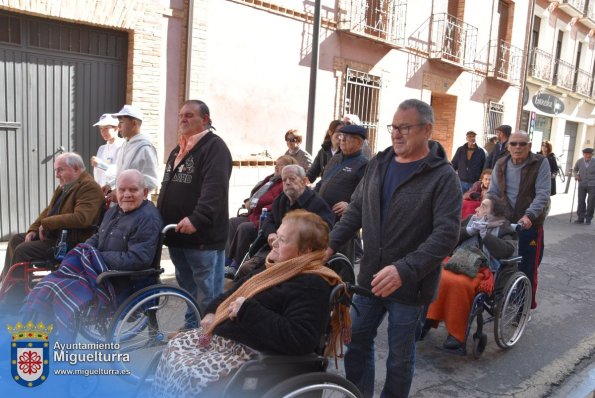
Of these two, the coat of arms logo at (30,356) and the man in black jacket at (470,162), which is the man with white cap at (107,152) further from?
the man in black jacket at (470,162)

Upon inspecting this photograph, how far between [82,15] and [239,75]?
2.60m

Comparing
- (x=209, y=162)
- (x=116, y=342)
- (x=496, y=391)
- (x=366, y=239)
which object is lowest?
(x=496, y=391)

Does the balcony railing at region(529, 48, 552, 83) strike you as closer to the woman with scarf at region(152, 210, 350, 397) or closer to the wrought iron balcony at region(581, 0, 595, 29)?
the wrought iron balcony at region(581, 0, 595, 29)

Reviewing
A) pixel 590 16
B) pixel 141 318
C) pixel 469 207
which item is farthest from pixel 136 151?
pixel 590 16

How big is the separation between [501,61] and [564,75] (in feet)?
24.3

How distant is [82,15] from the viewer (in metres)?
6.60

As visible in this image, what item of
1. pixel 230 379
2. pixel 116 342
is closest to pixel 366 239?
pixel 230 379

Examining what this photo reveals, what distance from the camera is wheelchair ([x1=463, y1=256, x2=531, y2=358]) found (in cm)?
423

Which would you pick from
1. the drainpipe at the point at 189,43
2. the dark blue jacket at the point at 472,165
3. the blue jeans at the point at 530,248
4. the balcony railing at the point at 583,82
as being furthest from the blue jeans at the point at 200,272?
the balcony railing at the point at 583,82

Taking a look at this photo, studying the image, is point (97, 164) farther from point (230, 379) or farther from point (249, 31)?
point (249, 31)

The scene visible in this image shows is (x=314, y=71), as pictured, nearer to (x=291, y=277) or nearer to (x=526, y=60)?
(x=291, y=277)

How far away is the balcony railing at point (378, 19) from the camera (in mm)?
10406

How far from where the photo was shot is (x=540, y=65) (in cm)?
1956

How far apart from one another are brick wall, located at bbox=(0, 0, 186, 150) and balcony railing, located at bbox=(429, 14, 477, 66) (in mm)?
7474
